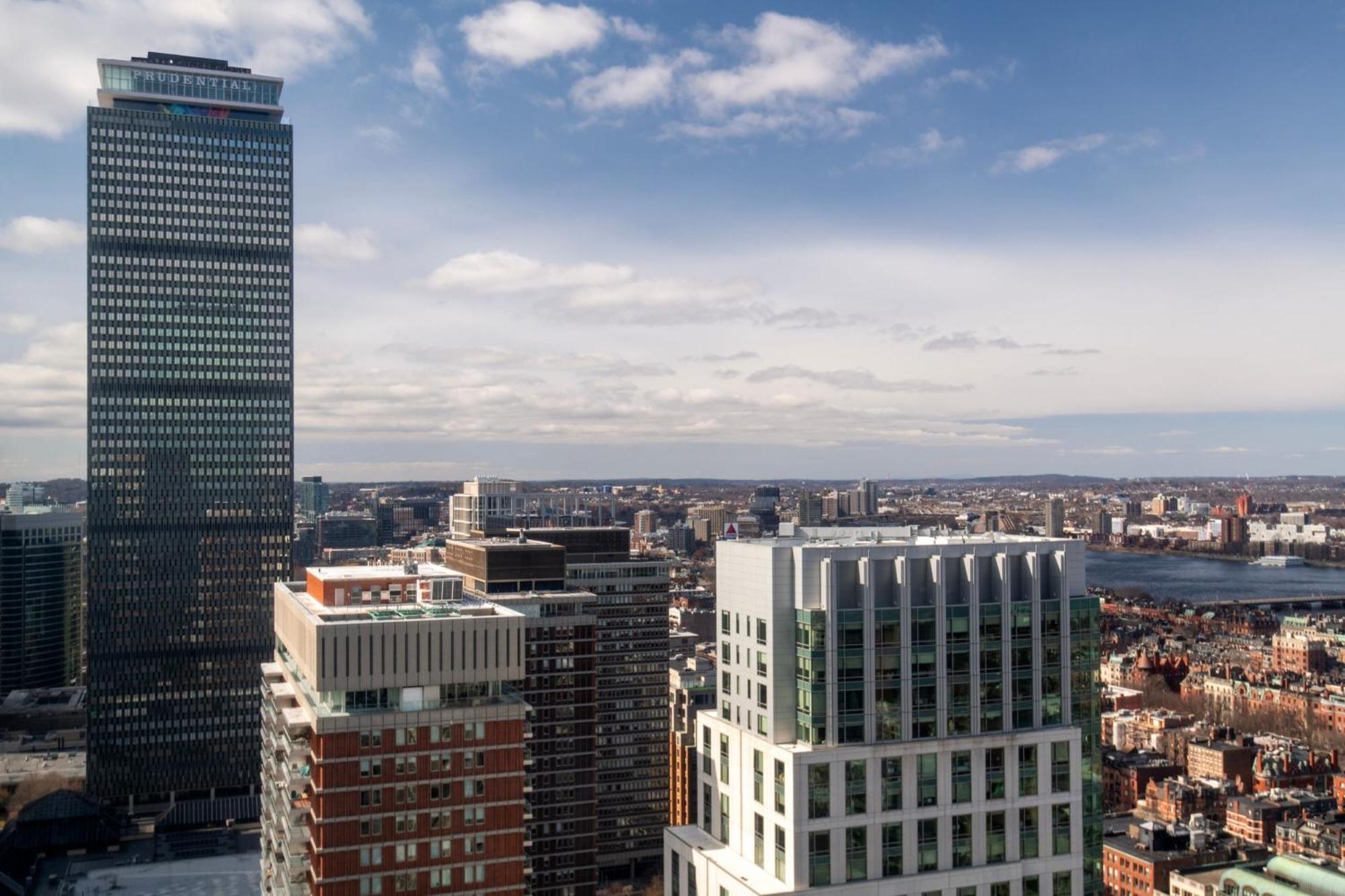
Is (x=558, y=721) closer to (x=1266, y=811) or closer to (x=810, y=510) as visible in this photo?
(x=1266, y=811)

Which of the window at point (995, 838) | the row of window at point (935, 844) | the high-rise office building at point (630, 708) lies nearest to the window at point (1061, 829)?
the row of window at point (935, 844)

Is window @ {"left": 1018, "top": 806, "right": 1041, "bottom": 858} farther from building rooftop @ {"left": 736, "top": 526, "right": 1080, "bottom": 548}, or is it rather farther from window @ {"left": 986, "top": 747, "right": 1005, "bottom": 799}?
building rooftop @ {"left": 736, "top": 526, "right": 1080, "bottom": 548}

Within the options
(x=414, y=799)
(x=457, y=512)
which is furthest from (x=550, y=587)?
(x=457, y=512)

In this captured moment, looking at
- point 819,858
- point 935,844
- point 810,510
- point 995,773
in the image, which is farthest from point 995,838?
point 810,510

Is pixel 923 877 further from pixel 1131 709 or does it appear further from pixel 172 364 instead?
pixel 1131 709

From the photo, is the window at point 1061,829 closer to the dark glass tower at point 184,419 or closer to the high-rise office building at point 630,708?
the high-rise office building at point 630,708

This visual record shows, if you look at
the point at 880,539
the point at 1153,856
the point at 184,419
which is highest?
the point at 184,419
